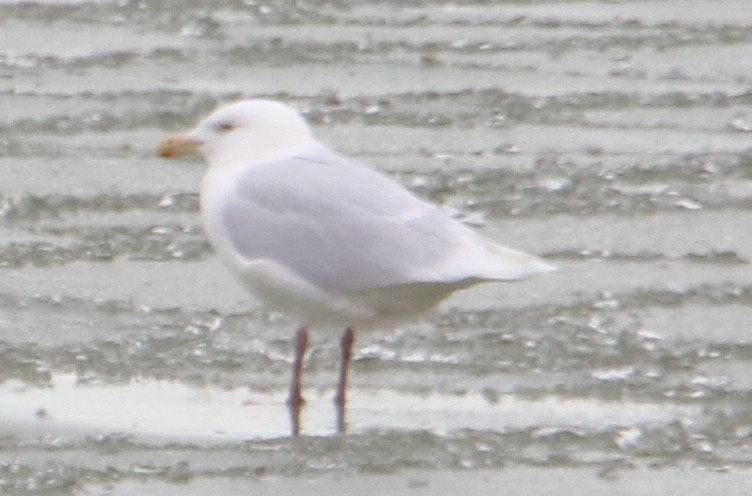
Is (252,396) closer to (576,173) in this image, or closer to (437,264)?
(437,264)

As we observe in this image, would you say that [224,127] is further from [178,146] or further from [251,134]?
[178,146]

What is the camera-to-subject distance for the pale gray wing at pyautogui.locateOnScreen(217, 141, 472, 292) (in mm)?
5715

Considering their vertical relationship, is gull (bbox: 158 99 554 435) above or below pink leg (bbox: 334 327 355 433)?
above

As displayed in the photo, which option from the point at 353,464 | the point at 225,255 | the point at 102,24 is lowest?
the point at 353,464

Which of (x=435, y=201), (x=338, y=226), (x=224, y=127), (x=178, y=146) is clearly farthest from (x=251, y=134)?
(x=435, y=201)

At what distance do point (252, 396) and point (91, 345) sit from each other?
0.61 metres

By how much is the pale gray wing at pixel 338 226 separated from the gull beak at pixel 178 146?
1.28 ft

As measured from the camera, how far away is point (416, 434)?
5391 millimetres

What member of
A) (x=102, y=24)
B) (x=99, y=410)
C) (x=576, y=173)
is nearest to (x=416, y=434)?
(x=99, y=410)

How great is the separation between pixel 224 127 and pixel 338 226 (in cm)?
64

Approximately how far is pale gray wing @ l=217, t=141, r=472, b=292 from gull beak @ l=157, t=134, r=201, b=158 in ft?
1.28

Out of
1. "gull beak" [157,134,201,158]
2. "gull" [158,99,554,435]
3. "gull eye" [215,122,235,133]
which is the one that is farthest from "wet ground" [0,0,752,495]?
"gull eye" [215,122,235,133]

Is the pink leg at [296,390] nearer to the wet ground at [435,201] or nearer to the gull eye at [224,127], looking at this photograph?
the wet ground at [435,201]

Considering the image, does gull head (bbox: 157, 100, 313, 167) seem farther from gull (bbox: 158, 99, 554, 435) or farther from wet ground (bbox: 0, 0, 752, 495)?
wet ground (bbox: 0, 0, 752, 495)
